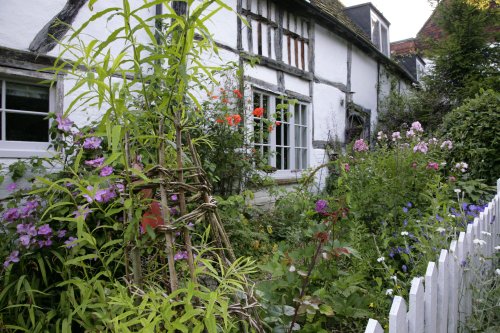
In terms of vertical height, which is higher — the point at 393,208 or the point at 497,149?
the point at 497,149

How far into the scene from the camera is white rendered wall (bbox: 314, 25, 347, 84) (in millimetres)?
8205

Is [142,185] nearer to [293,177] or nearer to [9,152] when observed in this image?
[9,152]

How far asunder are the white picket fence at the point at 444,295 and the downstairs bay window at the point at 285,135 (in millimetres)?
4133

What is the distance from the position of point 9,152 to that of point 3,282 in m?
1.85

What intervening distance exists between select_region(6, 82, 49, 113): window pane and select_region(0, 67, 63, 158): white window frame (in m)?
0.05

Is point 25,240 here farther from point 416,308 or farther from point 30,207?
point 416,308

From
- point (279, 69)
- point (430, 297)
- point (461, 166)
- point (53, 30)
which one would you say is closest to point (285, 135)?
point (279, 69)

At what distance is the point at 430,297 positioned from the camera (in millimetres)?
1503

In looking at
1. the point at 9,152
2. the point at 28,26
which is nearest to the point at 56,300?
the point at 9,152

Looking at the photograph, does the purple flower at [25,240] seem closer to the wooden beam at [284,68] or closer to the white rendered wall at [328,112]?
the wooden beam at [284,68]

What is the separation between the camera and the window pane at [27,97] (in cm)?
366

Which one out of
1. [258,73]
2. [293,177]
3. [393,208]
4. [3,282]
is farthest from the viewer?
[293,177]

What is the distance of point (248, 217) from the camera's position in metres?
4.75

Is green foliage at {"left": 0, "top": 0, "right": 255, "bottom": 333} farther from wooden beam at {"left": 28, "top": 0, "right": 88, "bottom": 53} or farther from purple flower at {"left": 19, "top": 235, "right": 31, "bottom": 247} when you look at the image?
wooden beam at {"left": 28, "top": 0, "right": 88, "bottom": 53}
